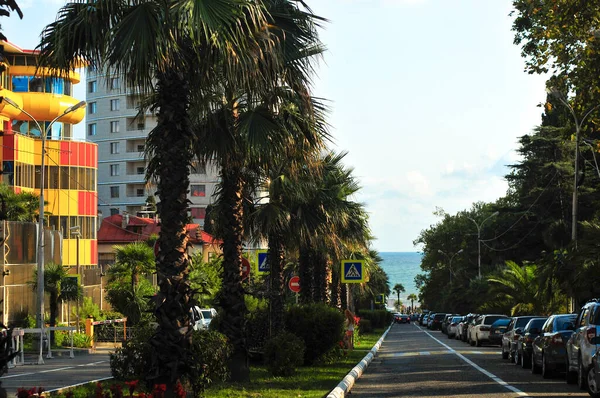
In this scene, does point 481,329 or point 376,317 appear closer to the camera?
point 481,329

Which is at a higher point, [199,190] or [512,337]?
[199,190]

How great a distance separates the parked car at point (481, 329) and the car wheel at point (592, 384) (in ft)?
95.8

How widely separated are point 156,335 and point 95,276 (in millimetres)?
44678

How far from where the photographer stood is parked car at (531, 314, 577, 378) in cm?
2184

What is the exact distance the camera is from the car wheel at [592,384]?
16455mm

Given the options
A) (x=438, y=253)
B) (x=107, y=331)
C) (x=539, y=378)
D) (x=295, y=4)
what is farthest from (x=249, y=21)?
(x=438, y=253)

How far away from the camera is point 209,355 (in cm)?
1717

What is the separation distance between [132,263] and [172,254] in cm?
3320

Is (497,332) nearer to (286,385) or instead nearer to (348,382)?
(348,382)

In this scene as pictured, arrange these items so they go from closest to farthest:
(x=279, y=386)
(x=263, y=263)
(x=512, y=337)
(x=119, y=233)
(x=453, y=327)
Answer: (x=279, y=386) < (x=512, y=337) < (x=263, y=263) < (x=453, y=327) < (x=119, y=233)

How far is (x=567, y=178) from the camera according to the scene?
220ft

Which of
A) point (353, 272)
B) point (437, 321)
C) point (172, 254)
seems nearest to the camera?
point (172, 254)

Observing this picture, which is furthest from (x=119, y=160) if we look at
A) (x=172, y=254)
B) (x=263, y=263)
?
(x=172, y=254)

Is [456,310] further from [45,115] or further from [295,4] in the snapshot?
[295,4]
